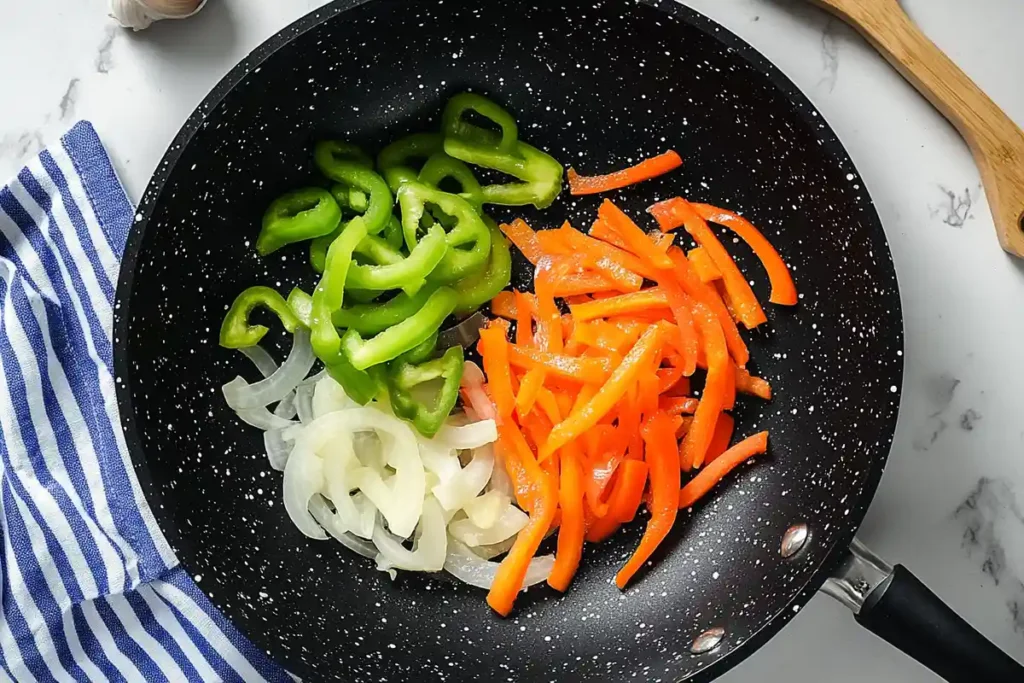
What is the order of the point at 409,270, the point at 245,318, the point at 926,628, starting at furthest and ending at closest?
the point at 245,318, the point at 409,270, the point at 926,628

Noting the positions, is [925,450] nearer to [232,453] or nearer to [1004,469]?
[1004,469]

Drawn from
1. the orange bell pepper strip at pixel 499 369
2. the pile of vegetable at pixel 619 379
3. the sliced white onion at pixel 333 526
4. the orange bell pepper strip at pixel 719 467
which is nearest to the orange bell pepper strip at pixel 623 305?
the pile of vegetable at pixel 619 379

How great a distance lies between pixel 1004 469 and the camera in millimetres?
1431

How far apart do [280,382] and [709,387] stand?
582mm

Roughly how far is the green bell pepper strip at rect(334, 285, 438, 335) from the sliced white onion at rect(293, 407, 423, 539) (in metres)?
0.11

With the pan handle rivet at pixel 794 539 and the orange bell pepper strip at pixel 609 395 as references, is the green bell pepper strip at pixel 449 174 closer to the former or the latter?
the orange bell pepper strip at pixel 609 395

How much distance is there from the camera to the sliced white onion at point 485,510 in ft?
4.40

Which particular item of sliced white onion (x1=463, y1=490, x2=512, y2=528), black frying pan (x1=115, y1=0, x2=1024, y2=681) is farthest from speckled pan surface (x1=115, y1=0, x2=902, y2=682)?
sliced white onion (x1=463, y1=490, x2=512, y2=528)

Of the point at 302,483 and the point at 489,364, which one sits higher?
the point at 489,364

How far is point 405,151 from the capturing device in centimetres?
139

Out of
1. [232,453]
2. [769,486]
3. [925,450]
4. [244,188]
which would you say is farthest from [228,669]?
[925,450]

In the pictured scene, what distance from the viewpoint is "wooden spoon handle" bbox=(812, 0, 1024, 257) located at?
4.41ft

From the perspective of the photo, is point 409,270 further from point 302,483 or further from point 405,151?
point 302,483

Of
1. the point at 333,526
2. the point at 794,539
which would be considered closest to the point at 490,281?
the point at 333,526
